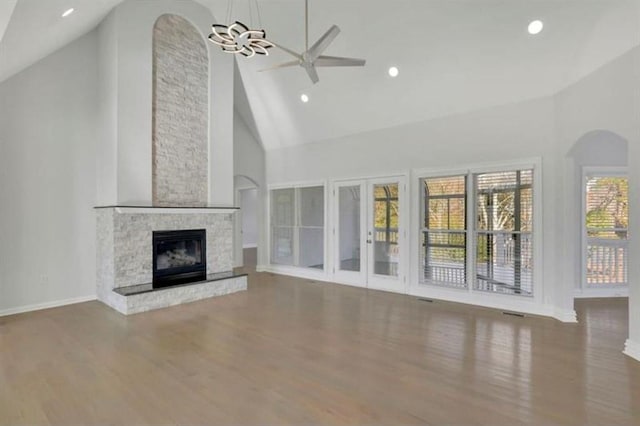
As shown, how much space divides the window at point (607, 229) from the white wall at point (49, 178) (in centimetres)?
867

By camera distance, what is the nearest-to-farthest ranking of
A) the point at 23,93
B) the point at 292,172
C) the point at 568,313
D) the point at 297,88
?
the point at 568,313 → the point at 23,93 → the point at 297,88 → the point at 292,172

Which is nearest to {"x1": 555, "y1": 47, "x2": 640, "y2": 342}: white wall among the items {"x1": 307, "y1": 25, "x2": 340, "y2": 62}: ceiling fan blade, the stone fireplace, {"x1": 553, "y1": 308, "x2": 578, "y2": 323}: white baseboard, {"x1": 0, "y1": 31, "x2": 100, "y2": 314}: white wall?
{"x1": 553, "y1": 308, "x2": 578, "y2": 323}: white baseboard

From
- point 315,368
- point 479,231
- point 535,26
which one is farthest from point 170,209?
point 535,26

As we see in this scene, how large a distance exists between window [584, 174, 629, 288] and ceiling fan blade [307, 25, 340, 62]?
523 centimetres

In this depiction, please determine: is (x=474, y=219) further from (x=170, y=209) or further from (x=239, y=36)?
(x=170, y=209)

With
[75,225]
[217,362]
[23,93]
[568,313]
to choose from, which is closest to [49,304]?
[75,225]

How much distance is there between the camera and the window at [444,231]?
5.70 metres

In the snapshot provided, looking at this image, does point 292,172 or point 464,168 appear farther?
point 292,172

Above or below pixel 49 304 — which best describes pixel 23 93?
above

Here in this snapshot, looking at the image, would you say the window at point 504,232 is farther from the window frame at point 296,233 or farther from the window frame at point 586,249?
the window frame at point 296,233

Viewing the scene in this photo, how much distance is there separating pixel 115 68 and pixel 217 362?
185 inches

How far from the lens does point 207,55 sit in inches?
252

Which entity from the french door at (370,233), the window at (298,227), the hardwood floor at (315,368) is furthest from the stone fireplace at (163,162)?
the french door at (370,233)

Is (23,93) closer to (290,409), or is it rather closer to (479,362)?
(290,409)
